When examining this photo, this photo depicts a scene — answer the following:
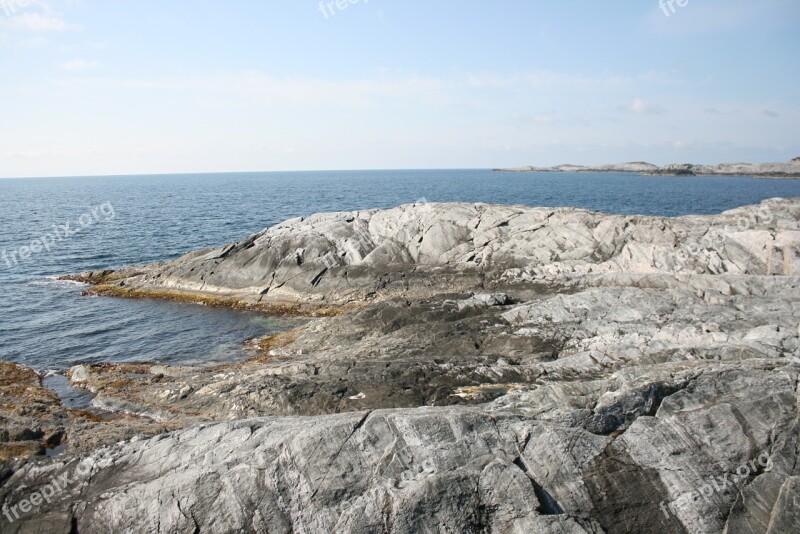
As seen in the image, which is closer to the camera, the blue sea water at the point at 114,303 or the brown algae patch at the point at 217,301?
the blue sea water at the point at 114,303

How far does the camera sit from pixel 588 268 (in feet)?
111

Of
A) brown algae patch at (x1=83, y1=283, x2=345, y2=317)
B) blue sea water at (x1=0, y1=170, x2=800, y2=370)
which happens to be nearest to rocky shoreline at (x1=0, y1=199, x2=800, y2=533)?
brown algae patch at (x1=83, y1=283, x2=345, y2=317)

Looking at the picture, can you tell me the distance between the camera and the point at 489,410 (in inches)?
545

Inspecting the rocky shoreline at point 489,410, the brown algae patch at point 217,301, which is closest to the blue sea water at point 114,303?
the brown algae patch at point 217,301

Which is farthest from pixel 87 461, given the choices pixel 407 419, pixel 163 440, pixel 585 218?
pixel 585 218

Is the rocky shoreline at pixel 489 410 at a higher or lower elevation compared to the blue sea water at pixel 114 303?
higher

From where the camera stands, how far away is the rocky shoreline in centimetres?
1157

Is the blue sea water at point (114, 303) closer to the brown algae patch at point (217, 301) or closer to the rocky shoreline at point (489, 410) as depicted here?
the brown algae patch at point (217, 301)

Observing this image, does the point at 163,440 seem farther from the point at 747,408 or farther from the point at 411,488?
the point at 747,408

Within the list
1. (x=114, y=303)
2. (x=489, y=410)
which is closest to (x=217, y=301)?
(x=114, y=303)

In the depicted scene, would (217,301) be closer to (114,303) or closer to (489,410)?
(114,303)

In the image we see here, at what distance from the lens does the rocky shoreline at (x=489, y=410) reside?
1157 centimetres

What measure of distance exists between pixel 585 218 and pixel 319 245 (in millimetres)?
21574

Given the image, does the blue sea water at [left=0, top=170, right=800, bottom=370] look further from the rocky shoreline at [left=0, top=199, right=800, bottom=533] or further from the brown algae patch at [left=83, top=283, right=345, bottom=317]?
the rocky shoreline at [left=0, top=199, right=800, bottom=533]
